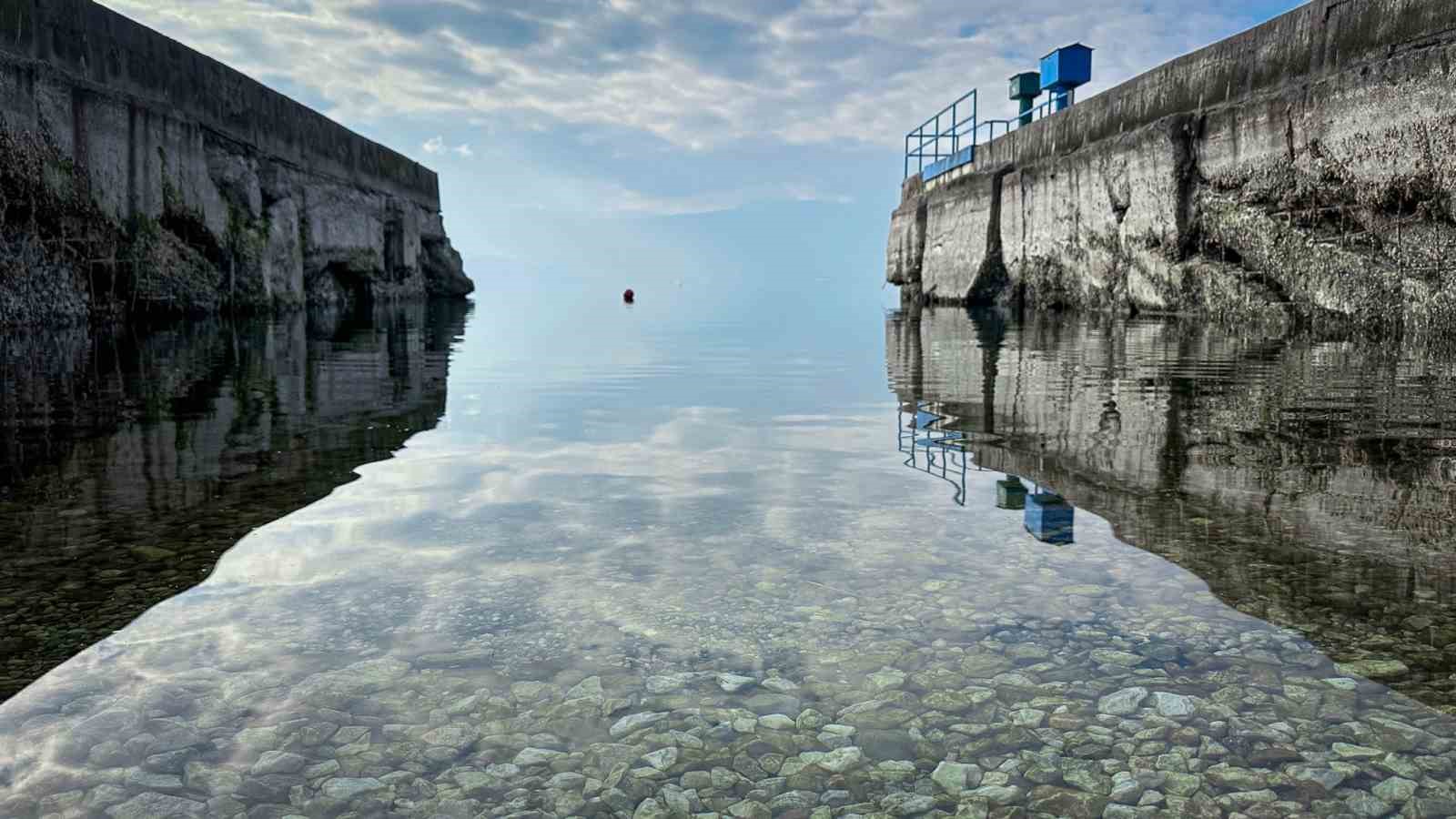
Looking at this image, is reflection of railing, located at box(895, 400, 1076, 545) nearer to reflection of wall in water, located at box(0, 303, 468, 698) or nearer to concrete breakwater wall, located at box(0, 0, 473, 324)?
reflection of wall in water, located at box(0, 303, 468, 698)

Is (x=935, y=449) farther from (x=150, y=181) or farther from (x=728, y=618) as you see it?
(x=150, y=181)

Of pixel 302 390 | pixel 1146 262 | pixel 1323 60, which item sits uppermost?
pixel 1323 60

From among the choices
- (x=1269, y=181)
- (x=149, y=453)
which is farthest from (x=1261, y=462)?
(x=1269, y=181)

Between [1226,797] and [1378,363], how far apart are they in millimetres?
7776

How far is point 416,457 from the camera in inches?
180

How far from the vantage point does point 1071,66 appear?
19281 millimetres

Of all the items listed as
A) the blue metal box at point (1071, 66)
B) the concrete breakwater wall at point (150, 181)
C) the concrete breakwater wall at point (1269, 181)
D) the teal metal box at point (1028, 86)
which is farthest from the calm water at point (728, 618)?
the teal metal box at point (1028, 86)

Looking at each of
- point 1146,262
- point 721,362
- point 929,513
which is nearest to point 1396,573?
point 929,513

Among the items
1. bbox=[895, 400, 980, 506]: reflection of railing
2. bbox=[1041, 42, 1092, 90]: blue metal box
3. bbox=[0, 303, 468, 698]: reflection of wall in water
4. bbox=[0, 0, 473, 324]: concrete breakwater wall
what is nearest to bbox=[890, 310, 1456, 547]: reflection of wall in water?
bbox=[895, 400, 980, 506]: reflection of railing

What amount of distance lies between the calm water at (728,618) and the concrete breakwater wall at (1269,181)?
5.45 meters

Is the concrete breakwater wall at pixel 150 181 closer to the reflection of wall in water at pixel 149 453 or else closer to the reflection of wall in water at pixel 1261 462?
the reflection of wall in water at pixel 149 453

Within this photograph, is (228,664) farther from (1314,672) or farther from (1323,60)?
(1323,60)

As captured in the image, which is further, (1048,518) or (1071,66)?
(1071,66)

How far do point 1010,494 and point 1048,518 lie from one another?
37 cm
